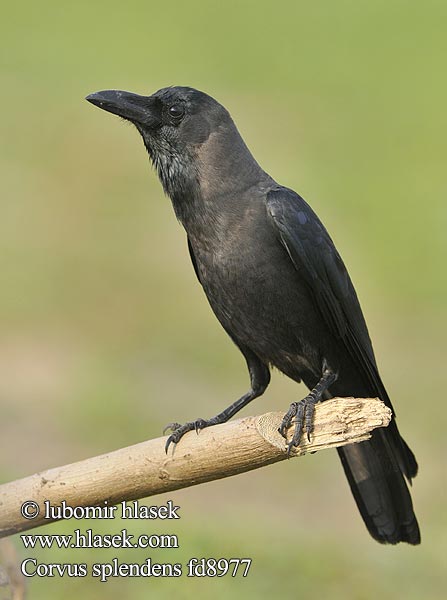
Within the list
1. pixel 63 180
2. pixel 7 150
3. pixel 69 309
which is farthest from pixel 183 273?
pixel 7 150

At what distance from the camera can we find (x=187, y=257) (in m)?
14.1

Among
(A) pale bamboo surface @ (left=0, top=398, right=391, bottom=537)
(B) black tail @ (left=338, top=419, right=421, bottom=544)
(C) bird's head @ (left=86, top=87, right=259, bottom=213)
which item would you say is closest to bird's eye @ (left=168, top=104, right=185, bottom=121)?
(C) bird's head @ (left=86, top=87, right=259, bottom=213)

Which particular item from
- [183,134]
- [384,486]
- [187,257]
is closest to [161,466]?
[384,486]

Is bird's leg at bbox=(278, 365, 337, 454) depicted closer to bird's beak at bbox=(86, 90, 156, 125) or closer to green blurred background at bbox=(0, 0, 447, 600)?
bird's beak at bbox=(86, 90, 156, 125)

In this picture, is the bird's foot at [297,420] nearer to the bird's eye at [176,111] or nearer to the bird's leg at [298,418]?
the bird's leg at [298,418]

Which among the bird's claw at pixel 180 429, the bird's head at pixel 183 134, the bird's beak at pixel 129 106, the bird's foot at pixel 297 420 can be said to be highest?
the bird's beak at pixel 129 106

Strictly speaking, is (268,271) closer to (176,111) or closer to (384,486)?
(176,111)

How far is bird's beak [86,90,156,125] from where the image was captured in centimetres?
502

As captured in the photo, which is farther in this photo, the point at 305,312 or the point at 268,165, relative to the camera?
the point at 268,165

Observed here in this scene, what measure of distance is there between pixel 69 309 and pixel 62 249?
204 centimetres

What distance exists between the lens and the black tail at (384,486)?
16.7 ft

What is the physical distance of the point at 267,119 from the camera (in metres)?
20.7

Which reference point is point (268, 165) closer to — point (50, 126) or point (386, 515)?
point (50, 126)

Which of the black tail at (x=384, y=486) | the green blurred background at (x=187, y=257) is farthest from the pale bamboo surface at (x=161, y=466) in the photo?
the green blurred background at (x=187, y=257)
